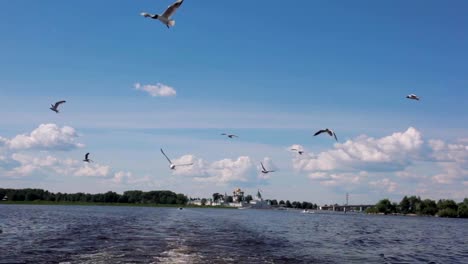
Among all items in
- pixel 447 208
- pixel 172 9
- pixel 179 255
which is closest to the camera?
pixel 172 9

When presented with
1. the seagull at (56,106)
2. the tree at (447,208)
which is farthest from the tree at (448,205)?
the seagull at (56,106)

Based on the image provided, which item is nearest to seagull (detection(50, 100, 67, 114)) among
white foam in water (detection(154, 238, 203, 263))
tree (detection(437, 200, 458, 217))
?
A: white foam in water (detection(154, 238, 203, 263))

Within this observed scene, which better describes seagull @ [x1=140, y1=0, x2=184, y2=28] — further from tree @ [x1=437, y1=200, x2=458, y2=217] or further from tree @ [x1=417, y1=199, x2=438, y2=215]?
tree @ [x1=417, y1=199, x2=438, y2=215]

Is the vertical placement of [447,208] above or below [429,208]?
below

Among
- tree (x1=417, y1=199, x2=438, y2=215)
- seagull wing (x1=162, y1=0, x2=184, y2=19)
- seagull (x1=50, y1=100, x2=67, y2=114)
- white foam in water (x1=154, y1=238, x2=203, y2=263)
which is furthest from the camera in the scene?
tree (x1=417, y1=199, x2=438, y2=215)

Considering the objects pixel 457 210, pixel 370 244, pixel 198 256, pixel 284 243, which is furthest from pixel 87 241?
pixel 457 210

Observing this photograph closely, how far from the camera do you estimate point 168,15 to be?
23922 mm

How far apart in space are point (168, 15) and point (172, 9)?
0.45 m

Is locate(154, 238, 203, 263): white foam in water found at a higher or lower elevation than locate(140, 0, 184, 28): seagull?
lower

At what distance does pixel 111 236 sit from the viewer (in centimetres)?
4106

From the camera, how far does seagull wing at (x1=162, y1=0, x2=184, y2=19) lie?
23000mm

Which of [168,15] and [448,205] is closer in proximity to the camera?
[168,15]

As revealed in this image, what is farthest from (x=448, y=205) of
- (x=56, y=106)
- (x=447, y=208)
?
(x=56, y=106)

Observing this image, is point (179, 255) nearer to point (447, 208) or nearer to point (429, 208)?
point (447, 208)
